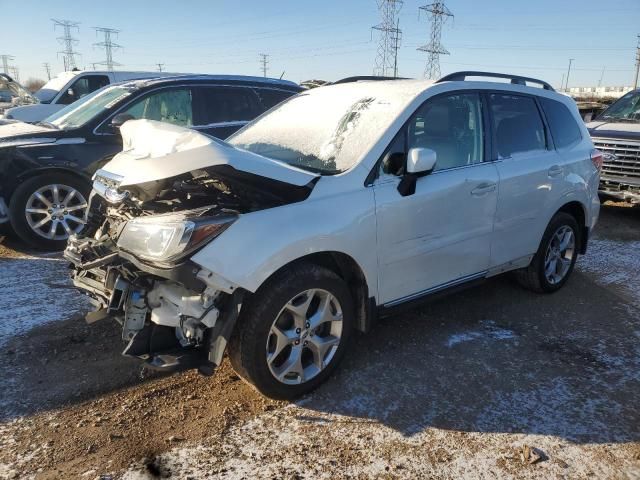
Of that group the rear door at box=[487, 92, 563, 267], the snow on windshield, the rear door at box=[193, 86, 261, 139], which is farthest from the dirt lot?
the rear door at box=[193, 86, 261, 139]

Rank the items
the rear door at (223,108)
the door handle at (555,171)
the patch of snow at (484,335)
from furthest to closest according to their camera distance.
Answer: the rear door at (223,108) < the door handle at (555,171) < the patch of snow at (484,335)

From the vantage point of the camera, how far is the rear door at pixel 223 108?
6.63 meters

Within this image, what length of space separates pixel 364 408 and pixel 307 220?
116 centimetres

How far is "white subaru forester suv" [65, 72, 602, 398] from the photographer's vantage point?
106 inches

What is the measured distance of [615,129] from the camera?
8.39 meters

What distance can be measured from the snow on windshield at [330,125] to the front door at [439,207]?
189 millimetres

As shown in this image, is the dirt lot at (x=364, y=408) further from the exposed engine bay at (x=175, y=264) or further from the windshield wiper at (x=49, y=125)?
the windshield wiper at (x=49, y=125)

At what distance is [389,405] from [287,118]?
7.55 feet

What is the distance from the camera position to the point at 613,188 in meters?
8.08

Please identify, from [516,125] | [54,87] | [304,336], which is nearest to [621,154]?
[516,125]

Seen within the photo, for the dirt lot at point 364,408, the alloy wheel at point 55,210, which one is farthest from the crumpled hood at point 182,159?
the alloy wheel at point 55,210

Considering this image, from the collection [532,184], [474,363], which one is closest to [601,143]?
[532,184]

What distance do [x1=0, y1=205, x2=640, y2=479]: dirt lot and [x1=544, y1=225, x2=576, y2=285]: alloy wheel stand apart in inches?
23.9

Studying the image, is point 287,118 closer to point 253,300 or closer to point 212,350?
point 253,300
